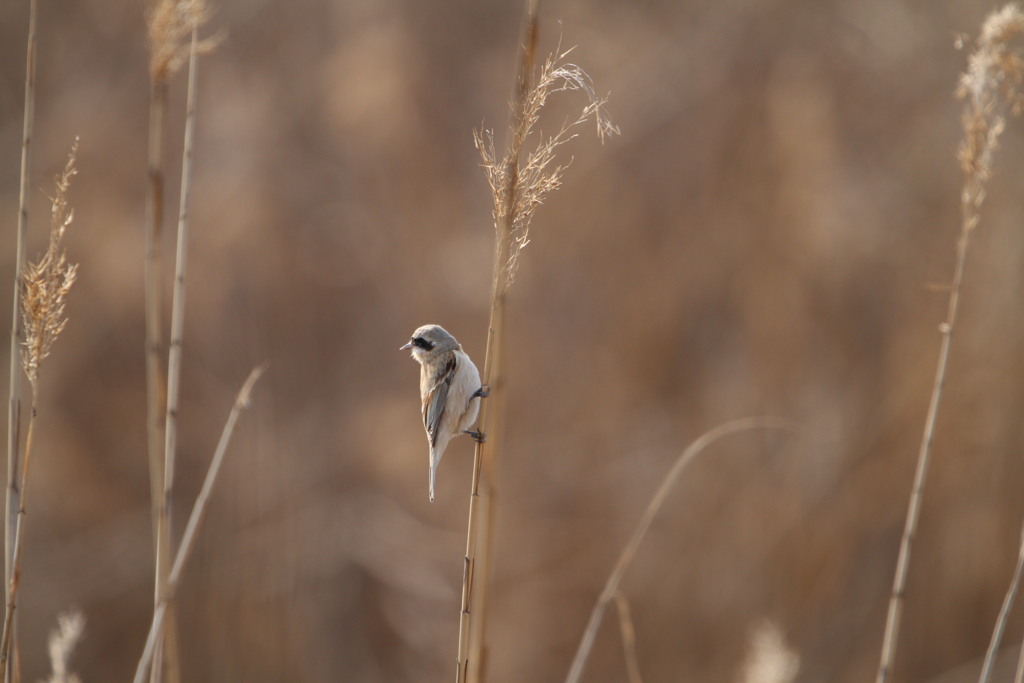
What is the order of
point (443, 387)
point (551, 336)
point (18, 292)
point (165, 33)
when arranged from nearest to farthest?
point (165, 33)
point (18, 292)
point (443, 387)
point (551, 336)

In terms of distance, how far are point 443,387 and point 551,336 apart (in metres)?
2.67

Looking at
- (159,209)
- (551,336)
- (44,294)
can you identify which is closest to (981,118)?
(159,209)

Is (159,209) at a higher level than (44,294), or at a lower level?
higher

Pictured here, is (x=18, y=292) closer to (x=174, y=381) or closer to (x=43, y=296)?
(x=43, y=296)

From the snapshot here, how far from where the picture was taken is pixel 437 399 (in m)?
1.61

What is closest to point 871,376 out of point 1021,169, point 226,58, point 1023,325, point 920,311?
point 920,311

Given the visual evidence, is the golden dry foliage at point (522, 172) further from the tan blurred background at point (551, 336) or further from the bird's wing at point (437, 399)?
the tan blurred background at point (551, 336)

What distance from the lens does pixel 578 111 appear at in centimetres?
438

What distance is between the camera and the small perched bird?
5.17 ft

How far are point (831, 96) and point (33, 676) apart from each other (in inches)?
200

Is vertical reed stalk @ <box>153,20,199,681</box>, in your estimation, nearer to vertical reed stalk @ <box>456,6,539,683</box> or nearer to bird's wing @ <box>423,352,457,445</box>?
vertical reed stalk @ <box>456,6,539,683</box>

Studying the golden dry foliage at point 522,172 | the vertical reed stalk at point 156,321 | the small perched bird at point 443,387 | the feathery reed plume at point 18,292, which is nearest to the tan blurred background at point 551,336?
the small perched bird at point 443,387

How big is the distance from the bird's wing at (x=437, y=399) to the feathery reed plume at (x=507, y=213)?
0.56 metres

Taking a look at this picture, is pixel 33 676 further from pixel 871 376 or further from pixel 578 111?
pixel 871 376
